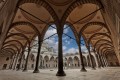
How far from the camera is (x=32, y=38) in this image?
1772cm

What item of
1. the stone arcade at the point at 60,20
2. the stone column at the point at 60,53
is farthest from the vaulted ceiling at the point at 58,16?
the stone column at the point at 60,53

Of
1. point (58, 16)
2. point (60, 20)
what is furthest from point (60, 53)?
point (58, 16)

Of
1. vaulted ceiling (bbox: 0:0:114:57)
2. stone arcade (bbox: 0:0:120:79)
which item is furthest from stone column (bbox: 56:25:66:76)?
vaulted ceiling (bbox: 0:0:114:57)

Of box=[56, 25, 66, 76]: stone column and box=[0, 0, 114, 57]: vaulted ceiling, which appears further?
box=[0, 0, 114, 57]: vaulted ceiling

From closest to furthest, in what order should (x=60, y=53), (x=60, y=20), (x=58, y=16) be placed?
1. (x=60, y=53)
2. (x=60, y=20)
3. (x=58, y=16)

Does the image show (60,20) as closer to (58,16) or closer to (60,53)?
(58,16)

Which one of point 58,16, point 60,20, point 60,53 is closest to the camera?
point 60,53

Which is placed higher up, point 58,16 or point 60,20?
point 58,16

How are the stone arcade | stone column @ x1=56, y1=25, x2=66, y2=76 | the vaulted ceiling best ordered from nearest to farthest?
the stone arcade → stone column @ x1=56, y1=25, x2=66, y2=76 → the vaulted ceiling

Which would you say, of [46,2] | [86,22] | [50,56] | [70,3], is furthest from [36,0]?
[50,56]

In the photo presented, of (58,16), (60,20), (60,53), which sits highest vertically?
(58,16)

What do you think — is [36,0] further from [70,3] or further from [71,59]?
[71,59]

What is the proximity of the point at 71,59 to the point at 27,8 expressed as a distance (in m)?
40.5

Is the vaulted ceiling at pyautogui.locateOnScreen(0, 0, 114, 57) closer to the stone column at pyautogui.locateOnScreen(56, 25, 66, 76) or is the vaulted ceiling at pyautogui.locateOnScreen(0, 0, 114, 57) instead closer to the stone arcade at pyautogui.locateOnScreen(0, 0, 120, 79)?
the stone arcade at pyautogui.locateOnScreen(0, 0, 120, 79)
